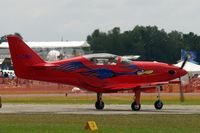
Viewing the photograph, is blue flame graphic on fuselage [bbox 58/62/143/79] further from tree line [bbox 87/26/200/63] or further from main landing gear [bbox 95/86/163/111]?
tree line [bbox 87/26/200/63]

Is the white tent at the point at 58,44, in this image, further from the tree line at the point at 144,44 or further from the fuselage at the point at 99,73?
the fuselage at the point at 99,73

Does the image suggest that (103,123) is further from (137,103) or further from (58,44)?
(58,44)

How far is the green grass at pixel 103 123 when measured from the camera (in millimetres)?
24344

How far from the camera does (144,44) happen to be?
154000 millimetres

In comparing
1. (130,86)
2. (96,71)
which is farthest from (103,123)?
(96,71)

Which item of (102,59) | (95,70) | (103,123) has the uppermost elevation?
(102,59)

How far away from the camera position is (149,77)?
127 feet

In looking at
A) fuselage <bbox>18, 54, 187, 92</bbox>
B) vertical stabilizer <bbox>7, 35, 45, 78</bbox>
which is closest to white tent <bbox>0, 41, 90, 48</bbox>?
fuselage <bbox>18, 54, 187, 92</bbox>

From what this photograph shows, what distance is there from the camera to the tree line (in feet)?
491

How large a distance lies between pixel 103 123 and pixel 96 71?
11.1m

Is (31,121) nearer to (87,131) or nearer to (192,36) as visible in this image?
Result: (87,131)

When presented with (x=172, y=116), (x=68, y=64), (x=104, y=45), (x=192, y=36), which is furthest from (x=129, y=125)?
(x=192, y=36)

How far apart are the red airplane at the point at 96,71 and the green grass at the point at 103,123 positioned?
5.57 meters

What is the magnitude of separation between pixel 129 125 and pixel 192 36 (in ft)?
472
